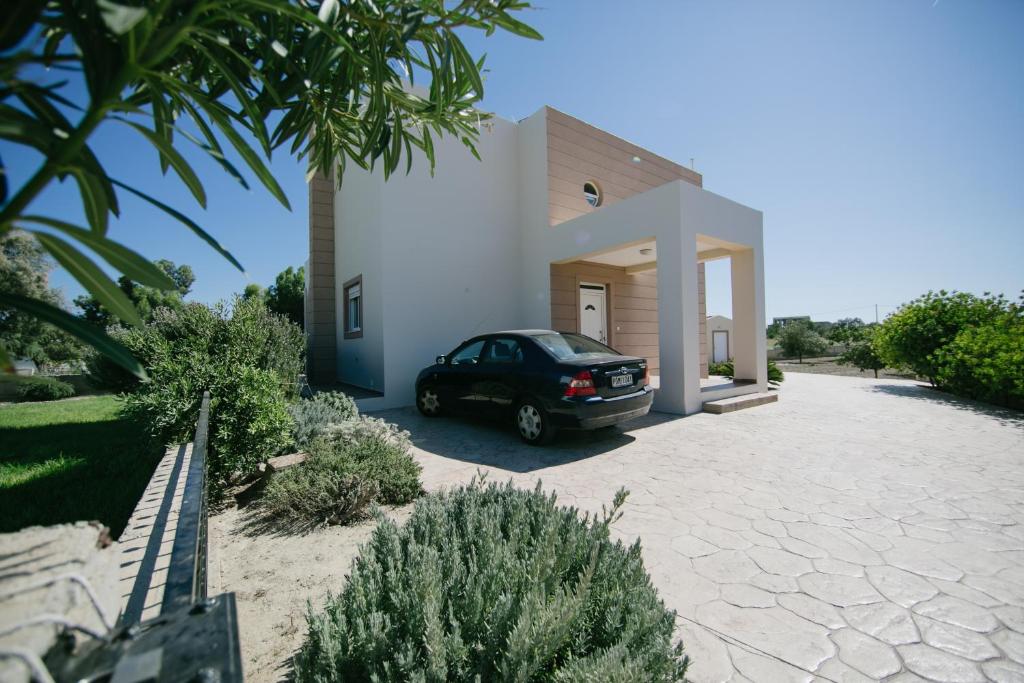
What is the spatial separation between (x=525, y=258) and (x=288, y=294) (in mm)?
17648

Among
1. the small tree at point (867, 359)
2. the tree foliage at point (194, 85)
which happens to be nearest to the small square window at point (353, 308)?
the tree foliage at point (194, 85)

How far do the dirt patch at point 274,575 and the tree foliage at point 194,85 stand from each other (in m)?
1.54

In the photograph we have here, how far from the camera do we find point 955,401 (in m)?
Answer: 8.08

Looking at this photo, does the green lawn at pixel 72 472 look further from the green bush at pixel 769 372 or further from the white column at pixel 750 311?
the green bush at pixel 769 372

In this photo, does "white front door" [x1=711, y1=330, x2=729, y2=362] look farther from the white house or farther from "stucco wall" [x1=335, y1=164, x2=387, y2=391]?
"stucco wall" [x1=335, y1=164, x2=387, y2=391]

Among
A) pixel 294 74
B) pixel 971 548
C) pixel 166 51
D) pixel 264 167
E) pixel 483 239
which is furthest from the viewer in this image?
pixel 483 239

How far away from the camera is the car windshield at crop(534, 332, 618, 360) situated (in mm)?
5480

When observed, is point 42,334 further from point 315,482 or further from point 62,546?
point 62,546

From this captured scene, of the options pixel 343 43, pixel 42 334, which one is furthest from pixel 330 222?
pixel 42 334

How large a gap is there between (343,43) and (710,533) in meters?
3.51

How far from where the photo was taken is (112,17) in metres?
0.63

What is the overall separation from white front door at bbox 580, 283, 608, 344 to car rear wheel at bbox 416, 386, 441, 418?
14.8ft

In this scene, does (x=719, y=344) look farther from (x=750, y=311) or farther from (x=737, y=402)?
(x=737, y=402)

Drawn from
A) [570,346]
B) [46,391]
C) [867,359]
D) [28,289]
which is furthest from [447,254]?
[28,289]
